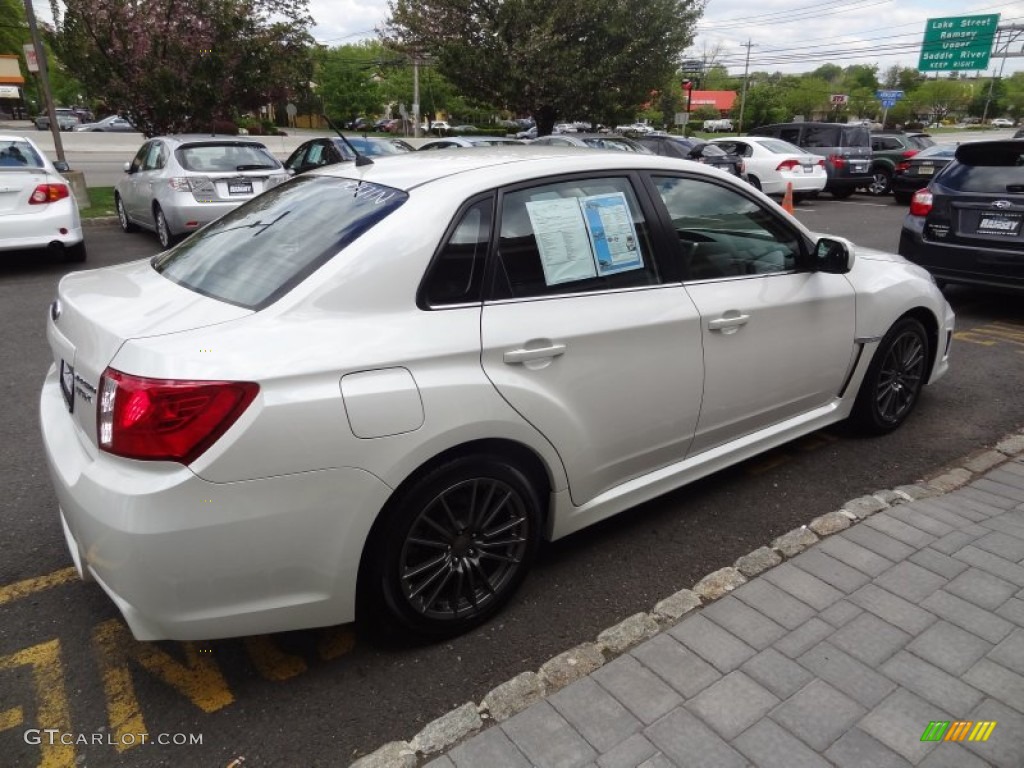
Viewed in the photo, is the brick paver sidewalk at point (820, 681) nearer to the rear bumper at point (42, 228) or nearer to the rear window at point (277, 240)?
the rear window at point (277, 240)

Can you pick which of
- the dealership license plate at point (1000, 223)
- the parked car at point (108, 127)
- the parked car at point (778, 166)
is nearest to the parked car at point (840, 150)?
the parked car at point (778, 166)

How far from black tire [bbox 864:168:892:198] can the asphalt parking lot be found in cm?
1701

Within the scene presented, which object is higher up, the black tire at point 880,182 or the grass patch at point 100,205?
the black tire at point 880,182

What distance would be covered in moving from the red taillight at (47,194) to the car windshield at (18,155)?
322 mm

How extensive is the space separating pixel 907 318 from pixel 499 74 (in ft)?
55.4

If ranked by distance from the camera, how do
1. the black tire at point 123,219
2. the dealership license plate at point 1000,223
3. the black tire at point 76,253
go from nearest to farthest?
the dealership license plate at point 1000,223 < the black tire at point 76,253 < the black tire at point 123,219

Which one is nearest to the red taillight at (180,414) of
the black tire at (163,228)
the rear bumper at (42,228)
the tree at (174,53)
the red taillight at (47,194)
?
the rear bumper at (42,228)

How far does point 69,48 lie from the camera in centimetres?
1341

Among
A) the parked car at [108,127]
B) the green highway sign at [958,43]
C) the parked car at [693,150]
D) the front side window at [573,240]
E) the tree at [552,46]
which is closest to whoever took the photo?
the front side window at [573,240]

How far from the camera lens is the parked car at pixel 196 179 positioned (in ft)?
29.3

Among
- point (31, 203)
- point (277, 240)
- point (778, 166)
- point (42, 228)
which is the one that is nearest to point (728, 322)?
point (277, 240)

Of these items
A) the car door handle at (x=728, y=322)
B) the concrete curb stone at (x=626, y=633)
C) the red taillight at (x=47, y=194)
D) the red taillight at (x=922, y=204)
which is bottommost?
the concrete curb stone at (x=626, y=633)

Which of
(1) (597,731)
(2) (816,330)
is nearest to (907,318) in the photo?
(2) (816,330)

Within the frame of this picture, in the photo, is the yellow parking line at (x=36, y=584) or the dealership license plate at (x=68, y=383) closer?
the dealership license plate at (x=68, y=383)
